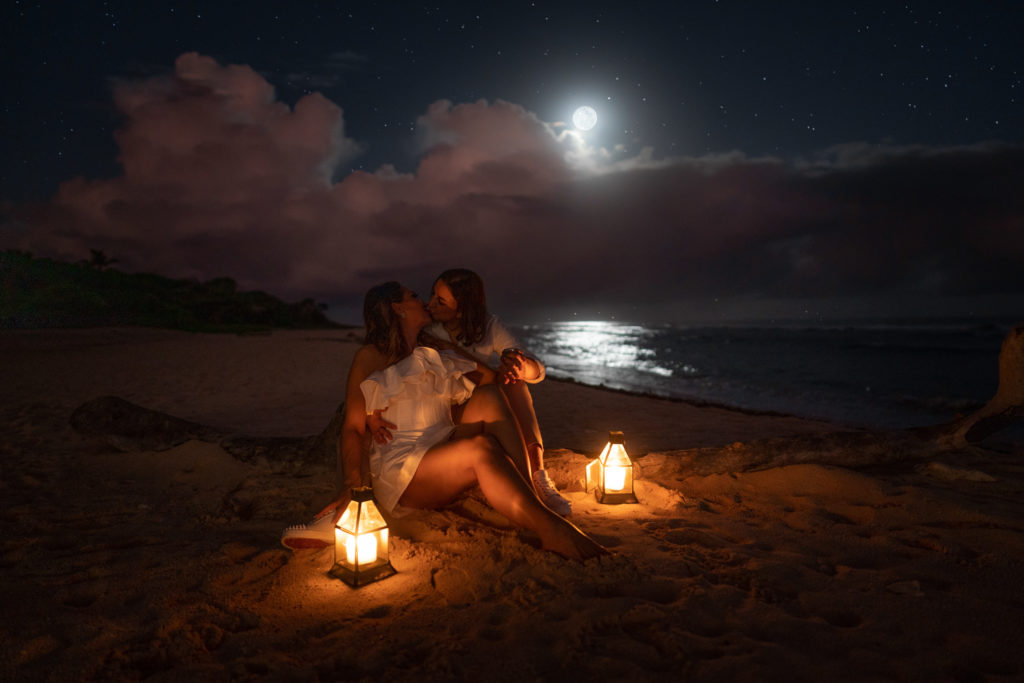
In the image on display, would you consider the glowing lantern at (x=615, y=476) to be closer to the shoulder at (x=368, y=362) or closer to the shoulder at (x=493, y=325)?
the shoulder at (x=493, y=325)

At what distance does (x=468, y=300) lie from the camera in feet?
12.1

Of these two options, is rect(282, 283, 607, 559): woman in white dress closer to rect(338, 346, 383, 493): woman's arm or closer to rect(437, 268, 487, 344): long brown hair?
rect(338, 346, 383, 493): woman's arm

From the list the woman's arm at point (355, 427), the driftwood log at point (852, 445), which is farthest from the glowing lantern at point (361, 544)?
the driftwood log at point (852, 445)

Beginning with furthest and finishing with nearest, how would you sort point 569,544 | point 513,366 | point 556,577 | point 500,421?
point 513,366
point 500,421
point 569,544
point 556,577

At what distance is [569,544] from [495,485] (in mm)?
472

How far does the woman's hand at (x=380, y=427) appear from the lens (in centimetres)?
311

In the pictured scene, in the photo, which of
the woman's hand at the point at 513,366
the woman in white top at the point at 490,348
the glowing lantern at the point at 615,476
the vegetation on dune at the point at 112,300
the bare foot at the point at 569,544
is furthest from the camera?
the vegetation on dune at the point at 112,300

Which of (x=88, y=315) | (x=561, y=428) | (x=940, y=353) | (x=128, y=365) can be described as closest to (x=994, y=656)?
(x=561, y=428)

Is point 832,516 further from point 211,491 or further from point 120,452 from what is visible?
point 120,452

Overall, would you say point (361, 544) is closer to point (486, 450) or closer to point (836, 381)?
point (486, 450)

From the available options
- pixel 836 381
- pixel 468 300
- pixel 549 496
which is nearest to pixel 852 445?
pixel 549 496

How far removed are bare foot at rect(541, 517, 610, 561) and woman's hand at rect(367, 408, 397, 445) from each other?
1.08m

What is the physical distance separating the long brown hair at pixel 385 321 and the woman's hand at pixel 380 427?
0.35 metres

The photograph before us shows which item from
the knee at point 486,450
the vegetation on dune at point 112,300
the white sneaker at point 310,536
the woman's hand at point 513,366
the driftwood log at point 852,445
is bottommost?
the white sneaker at point 310,536
